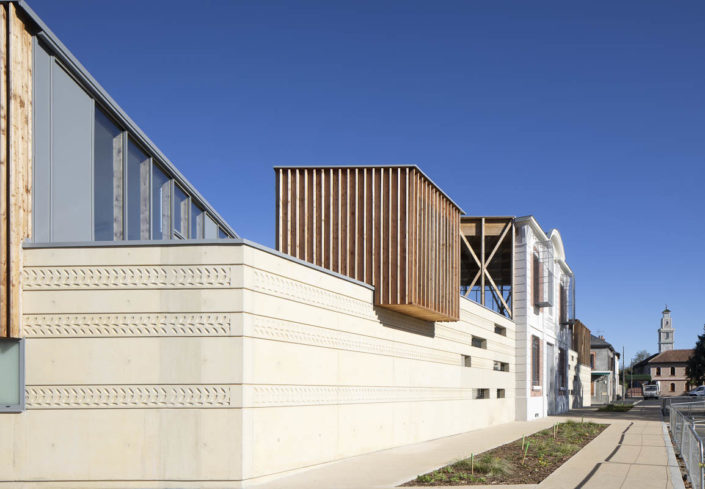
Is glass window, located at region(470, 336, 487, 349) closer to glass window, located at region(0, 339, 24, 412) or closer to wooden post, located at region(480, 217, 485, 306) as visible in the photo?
wooden post, located at region(480, 217, 485, 306)

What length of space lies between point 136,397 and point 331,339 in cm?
449

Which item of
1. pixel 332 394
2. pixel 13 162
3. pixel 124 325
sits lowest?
pixel 332 394

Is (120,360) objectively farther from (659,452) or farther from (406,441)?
(659,452)

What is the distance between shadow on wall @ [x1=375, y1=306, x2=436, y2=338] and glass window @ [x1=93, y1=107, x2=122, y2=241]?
618 cm

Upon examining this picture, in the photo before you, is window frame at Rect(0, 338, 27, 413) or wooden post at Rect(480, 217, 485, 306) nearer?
window frame at Rect(0, 338, 27, 413)

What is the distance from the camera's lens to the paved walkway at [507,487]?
12633 mm

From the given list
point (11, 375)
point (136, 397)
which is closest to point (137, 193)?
point (11, 375)

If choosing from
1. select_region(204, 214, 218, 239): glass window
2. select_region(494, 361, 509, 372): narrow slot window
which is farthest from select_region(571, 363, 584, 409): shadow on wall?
select_region(204, 214, 218, 239): glass window

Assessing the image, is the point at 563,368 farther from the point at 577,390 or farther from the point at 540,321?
the point at 540,321

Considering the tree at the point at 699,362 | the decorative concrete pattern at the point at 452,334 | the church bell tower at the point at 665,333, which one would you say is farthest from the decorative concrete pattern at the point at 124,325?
the church bell tower at the point at 665,333

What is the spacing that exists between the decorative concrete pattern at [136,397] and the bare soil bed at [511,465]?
3.45 metres

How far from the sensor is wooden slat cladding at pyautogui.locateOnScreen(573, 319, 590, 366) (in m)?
56.2

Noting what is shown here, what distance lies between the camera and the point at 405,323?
19.9 meters

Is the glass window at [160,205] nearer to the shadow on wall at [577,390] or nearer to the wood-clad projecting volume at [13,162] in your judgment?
the wood-clad projecting volume at [13,162]
